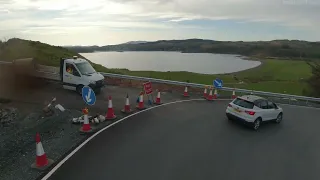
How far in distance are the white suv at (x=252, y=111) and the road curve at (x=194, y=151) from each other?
0.44 metres

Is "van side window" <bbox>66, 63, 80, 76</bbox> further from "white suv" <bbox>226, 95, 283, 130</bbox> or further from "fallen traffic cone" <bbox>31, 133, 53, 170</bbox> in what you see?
"fallen traffic cone" <bbox>31, 133, 53, 170</bbox>

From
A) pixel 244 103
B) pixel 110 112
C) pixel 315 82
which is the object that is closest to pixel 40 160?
pixel 110 112

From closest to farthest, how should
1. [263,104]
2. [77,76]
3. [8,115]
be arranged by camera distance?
[263,104], [8,115], [77,76]

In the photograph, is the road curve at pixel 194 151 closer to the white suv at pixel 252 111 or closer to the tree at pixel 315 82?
the white suv at pixel 252 111

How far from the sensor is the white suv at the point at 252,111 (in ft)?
39.1

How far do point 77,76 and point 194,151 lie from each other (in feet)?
35.7

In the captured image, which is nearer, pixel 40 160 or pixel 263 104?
pixel 40 160

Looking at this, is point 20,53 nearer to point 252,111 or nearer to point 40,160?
point 40,160

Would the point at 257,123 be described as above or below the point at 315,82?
below

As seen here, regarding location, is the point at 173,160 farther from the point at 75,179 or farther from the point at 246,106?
the point at 246,106

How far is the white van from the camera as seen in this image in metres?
17.0

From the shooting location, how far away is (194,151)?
8898mm

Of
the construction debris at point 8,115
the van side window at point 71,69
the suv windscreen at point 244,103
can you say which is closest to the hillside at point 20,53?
the van side window at point 71,69

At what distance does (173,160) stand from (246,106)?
18.3 ft
